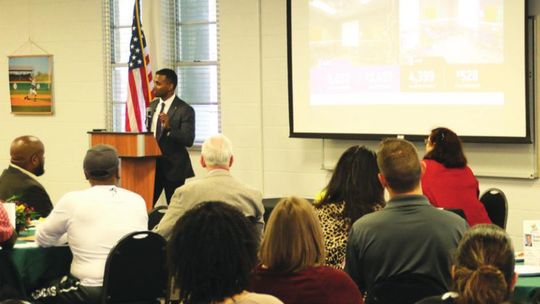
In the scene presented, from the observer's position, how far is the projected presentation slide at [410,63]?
238 inches

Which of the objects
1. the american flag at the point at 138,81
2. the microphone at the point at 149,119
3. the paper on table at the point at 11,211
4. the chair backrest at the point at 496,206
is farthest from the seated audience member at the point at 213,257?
the american flag at the point at 138,81

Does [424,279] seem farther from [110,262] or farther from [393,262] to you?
[110,262]

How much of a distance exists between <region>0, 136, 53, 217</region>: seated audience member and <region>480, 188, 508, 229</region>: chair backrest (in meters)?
2.78

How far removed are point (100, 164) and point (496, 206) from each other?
8.33 feet

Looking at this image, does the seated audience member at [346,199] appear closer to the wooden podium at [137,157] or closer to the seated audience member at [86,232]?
the seated audience member at [86,232]

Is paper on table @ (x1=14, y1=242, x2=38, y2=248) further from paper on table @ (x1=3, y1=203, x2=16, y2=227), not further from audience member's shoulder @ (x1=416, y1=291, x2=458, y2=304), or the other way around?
audience member's shoulder @ (x1=416, y1=291, x2=458, y2=304)

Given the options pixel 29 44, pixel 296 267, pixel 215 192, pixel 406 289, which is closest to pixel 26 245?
pixel 215 192

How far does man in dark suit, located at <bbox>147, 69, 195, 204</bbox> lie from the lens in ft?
23.1

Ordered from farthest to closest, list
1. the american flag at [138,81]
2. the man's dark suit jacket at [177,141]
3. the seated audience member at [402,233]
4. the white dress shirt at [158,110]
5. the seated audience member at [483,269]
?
the american flag at [138,81] < the white dress shirt at [158,110] < the man's dark suit jacket at [177,141] < the seated audience member at [402,233] < the seated audience member at [483,269]

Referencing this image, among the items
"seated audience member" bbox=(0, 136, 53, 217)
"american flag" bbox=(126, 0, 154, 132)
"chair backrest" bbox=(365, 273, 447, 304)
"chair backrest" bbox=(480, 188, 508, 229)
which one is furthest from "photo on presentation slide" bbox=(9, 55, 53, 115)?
"chair backrest" bbox=(365, 273, 447, 304)

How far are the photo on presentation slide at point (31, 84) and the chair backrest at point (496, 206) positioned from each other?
216 inches

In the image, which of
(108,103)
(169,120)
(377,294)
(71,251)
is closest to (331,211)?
(377,294)

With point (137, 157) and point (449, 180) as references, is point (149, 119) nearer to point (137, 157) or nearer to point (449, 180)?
point (137, 157)

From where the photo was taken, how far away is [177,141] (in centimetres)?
705
